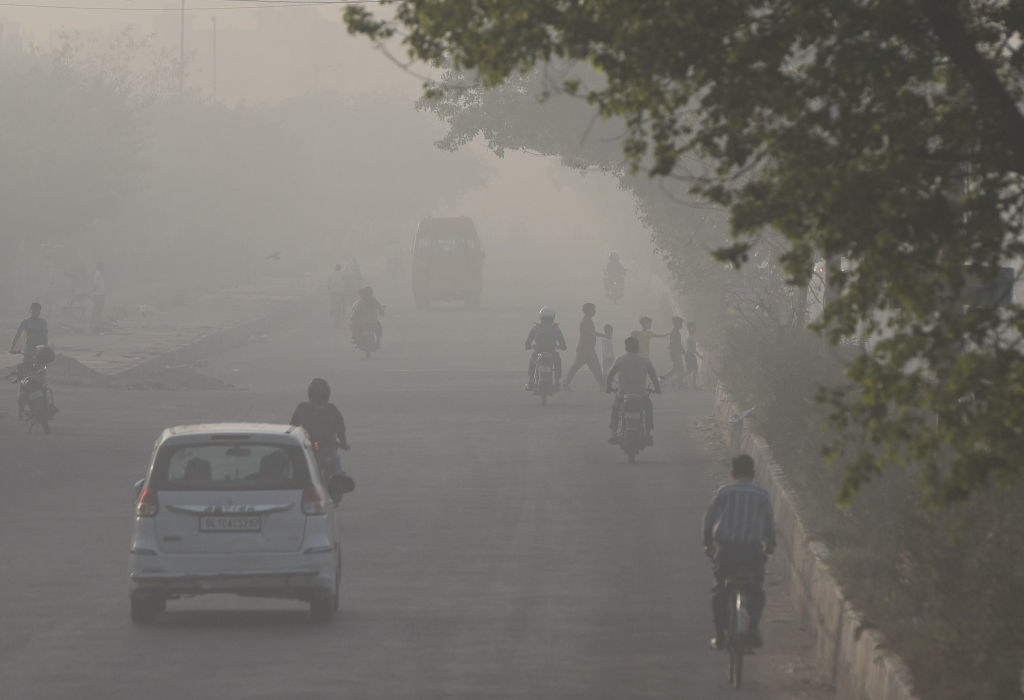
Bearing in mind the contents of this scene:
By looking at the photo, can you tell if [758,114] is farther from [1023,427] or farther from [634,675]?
[634,675]

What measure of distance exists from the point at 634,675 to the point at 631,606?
7.63 ft

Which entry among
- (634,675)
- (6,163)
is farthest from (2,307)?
(634,675)

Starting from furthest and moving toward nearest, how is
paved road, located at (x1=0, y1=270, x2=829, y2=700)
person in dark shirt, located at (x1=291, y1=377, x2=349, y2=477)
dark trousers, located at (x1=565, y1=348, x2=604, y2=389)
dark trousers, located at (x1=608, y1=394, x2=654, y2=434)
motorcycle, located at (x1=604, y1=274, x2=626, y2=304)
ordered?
motorcycle, located at (x1=604, y1=274, x2=626, y2=304)
dark trousers, located at (x1=565, y1=348, x2=604, y2=389)
dark trousers, located at (x1=608, y1=394, x2=654, y2=434)
person in dark shirt, located at (x1=291, y1=377, x2=349, y2=477)
paved road, located at (x1=0, y1=270, x2=829, y2=700)

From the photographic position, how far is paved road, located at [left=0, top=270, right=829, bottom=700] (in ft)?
34.6

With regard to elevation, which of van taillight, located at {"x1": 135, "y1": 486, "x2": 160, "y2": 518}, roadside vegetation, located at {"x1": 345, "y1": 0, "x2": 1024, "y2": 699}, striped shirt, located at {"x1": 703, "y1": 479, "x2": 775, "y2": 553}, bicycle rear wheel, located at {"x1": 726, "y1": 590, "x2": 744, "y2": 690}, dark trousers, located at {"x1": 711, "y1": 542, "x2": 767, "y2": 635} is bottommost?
bicycle rear wheel, located at {"x1": 726, "y1": 590, "x2": 744, "y2": 690}

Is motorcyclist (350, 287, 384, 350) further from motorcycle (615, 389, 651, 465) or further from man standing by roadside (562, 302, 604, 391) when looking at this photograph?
motorcycle (615, 389, 651, 465)

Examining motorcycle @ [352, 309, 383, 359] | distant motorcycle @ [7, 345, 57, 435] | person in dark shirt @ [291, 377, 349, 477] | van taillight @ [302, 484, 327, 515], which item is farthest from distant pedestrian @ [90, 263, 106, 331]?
van taillight @ [302, 484, 327, 515]

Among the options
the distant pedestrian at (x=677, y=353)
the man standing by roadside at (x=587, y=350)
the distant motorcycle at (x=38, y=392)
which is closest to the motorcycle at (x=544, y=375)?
the man standing by roadside at (x=587, y=350)

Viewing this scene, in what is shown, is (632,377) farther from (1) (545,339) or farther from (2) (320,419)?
(1) (545,339)

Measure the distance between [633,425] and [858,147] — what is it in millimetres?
15689

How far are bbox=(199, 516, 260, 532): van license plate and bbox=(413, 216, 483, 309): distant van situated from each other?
4686 centimetres

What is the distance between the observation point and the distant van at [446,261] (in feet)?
193

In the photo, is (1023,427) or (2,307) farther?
(2,307)

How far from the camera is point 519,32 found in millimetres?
6477
